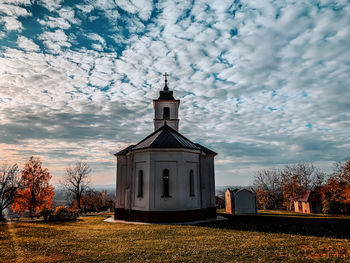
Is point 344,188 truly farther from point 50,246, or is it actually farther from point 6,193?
point 6,193

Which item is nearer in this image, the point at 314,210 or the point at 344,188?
the point at 344,188

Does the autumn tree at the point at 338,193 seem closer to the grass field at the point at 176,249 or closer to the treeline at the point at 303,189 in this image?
the treeline at the point at 303,189

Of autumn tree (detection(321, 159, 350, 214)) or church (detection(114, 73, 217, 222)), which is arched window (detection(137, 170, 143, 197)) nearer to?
church (detection(114, 73, 217, 222))

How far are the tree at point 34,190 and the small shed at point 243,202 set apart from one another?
30.3 m

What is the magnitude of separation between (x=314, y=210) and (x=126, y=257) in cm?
4067

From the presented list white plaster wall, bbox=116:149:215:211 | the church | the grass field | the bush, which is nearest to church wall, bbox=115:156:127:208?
the church

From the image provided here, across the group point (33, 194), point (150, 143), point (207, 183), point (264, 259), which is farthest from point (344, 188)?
point (33, 194)

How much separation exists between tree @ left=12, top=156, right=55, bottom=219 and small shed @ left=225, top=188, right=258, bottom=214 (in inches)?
1194

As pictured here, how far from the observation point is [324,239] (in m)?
11.0

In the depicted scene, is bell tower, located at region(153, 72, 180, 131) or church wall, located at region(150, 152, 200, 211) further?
bell tower, located at region(153, 72, 180, 131)

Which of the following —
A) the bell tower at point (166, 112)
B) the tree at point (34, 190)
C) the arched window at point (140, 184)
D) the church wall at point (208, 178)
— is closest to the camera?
the arched window at point (140, 184)

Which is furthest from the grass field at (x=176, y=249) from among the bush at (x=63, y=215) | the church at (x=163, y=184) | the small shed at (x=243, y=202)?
the small shed at (x=243, y=202)

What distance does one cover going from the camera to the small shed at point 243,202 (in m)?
30.6

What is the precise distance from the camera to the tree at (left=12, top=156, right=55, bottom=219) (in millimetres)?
37500
